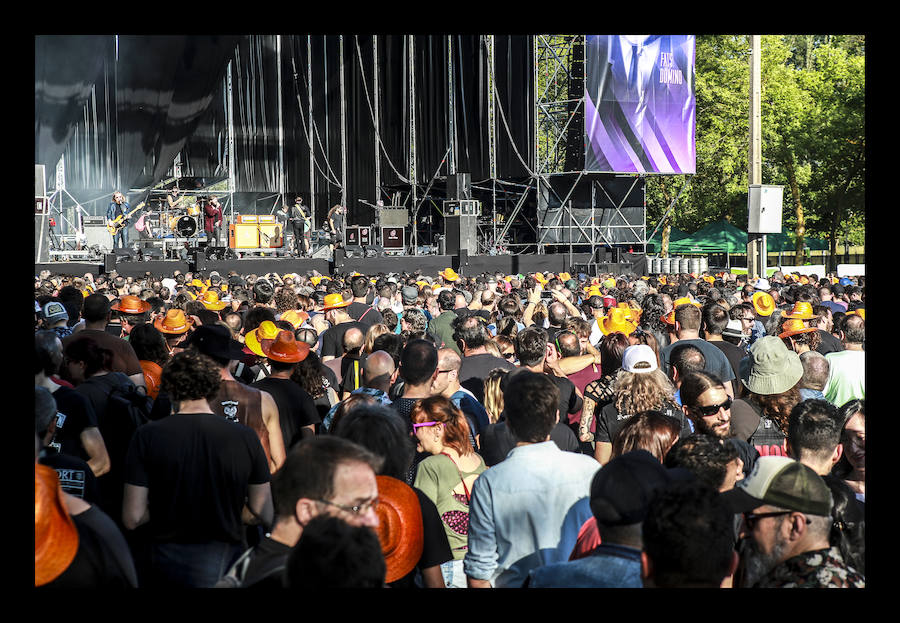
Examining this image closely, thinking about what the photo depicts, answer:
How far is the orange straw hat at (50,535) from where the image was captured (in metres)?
2.69

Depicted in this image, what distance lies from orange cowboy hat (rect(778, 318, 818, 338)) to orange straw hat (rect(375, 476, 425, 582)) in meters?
4.53

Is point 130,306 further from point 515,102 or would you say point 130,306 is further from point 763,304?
point 515,102

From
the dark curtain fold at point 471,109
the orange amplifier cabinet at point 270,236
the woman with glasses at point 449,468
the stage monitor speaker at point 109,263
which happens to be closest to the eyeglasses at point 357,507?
the woman with glasses at point 449,468

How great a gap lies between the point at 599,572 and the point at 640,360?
7.22 feet

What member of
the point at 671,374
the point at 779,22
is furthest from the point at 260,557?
the point at 671,374

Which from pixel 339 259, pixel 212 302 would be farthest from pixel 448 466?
pixel 339 259

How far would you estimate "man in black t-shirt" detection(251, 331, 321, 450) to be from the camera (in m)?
5.17

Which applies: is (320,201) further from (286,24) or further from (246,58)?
(286,24)

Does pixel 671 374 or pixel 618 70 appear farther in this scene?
pixel 618 70

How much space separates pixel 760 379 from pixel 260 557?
3174 millimetres

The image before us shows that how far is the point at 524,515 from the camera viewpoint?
355 cm
